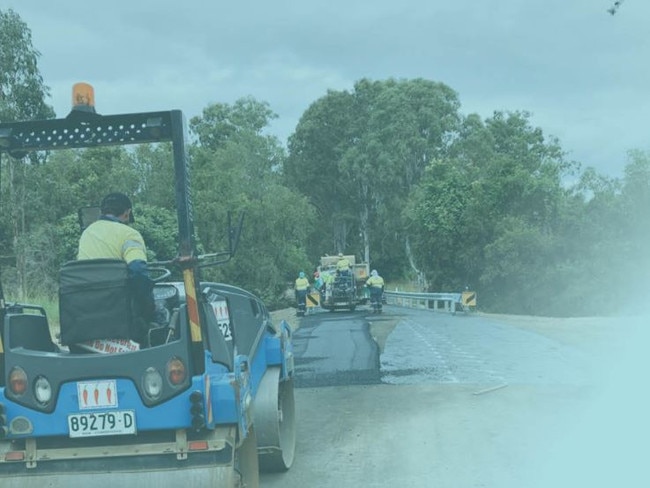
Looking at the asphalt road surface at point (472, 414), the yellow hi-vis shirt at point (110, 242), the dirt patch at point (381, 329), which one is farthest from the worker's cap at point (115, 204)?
the dirt patch at point (381, 329)

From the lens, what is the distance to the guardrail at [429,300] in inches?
1158

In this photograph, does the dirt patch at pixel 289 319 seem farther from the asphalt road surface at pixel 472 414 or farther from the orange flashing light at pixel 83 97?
the orange flashing light at pixel 83 97

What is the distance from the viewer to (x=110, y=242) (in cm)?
509

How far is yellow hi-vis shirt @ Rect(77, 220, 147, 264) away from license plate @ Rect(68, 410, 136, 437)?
95cm

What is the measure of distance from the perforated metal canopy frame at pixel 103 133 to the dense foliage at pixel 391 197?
7913 millimetres

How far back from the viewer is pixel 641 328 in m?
16.9

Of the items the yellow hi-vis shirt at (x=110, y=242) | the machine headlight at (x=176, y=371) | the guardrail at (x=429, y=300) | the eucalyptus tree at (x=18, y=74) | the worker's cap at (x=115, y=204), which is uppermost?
the eucalyptus tree at (x=18, y=74)

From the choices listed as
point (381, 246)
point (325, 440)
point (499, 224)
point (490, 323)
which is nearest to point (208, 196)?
point (499, 224)

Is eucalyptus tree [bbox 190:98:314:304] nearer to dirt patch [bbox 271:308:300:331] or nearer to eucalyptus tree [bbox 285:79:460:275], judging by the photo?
eucalyptus tree [bbox 285:79:460:275]

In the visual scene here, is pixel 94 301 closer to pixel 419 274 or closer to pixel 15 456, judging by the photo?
pixel 15 456

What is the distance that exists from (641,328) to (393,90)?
3969 cm

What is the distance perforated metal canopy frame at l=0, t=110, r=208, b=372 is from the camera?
4801 mm

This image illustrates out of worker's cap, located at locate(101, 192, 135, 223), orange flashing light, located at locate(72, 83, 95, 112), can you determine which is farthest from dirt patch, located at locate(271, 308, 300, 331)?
orange flashing light, located at locate(72, 83, 95, 112)

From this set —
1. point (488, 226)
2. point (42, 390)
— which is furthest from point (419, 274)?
point (42, 390)
